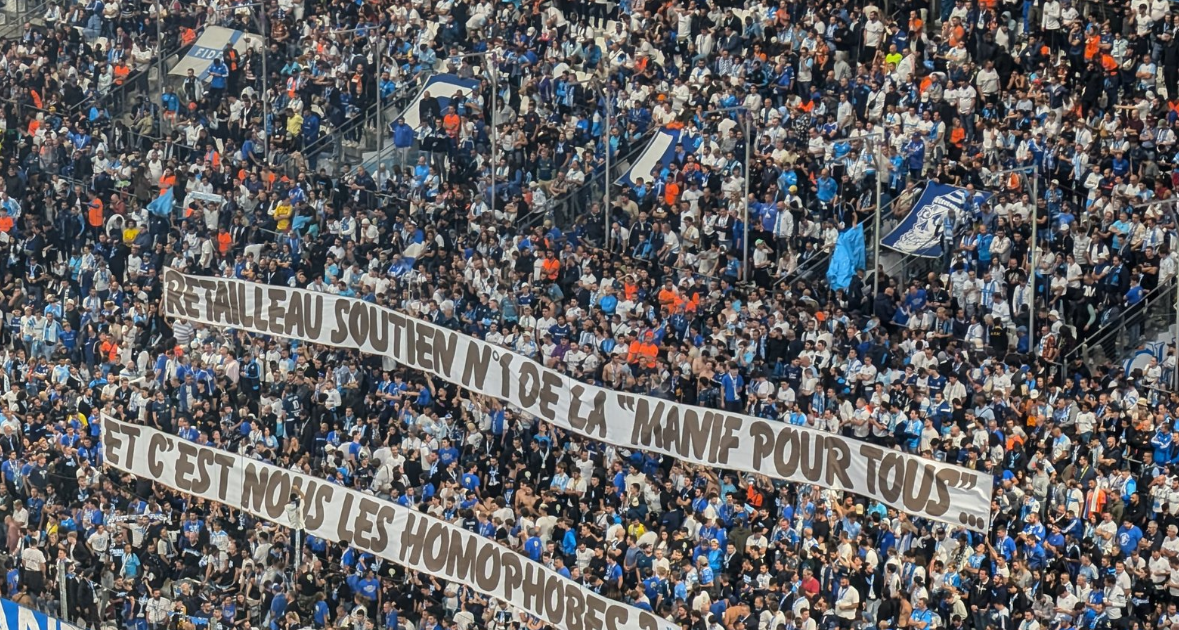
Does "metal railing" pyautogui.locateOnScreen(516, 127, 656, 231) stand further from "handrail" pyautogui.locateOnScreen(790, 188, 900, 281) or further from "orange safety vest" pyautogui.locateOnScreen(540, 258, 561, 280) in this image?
"handrail" pyautogui.locateOnScreen(790, 188, 900, 281)

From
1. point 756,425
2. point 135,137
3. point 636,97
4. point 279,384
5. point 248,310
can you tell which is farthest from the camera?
point 135,137

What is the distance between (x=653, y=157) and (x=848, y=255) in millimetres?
4214

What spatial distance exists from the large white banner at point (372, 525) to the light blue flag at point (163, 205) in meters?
7.72

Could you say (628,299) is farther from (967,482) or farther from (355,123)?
(355,123)

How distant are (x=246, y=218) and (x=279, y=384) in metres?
4.74

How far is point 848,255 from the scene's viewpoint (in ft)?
123

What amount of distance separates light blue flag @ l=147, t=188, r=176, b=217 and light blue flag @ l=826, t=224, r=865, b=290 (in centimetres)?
1173

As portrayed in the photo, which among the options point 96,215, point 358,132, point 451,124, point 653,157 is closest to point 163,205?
point 96,215

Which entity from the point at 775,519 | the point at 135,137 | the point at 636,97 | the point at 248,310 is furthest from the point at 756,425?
the point at 135,137

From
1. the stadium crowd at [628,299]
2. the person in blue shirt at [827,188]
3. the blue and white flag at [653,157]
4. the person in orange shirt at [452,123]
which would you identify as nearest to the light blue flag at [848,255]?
the stadium crowd at [628,299]

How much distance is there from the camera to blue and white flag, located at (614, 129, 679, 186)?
1581 inches

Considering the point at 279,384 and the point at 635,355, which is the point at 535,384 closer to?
the point at 635,355

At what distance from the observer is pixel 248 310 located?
35.9 m

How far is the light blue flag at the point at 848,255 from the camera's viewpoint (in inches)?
1474
